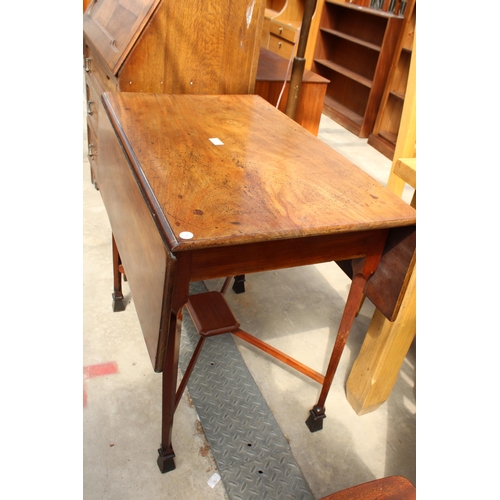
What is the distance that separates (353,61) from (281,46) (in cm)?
94

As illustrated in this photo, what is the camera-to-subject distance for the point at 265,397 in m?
1.89

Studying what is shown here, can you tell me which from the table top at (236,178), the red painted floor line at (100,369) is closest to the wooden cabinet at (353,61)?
the table top at (236,178)

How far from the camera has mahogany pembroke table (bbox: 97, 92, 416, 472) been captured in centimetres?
109

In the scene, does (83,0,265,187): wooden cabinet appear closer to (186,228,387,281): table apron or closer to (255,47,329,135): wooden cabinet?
(255,47,329,135): wooden cabinet

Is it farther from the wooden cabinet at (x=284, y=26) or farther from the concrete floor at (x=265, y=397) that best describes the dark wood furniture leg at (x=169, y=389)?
the wooden cabinet at (x=284, y=26)

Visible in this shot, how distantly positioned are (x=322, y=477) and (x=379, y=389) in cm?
41

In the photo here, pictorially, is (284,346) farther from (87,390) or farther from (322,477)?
(87,390)

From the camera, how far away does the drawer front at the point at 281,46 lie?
18.8 ft

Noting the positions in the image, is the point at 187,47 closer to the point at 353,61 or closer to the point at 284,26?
the point at 353,61

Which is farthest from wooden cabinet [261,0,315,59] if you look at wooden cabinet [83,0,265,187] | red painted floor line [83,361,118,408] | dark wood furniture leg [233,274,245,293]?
red painted floor line [83,361,118,408]

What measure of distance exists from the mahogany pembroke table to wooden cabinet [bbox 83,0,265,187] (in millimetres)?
304

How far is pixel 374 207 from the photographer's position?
1.26 metres

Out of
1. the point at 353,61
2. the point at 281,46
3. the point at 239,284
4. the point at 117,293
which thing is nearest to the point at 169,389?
the point at 117,293

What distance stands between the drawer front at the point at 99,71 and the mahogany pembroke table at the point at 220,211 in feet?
1.67
